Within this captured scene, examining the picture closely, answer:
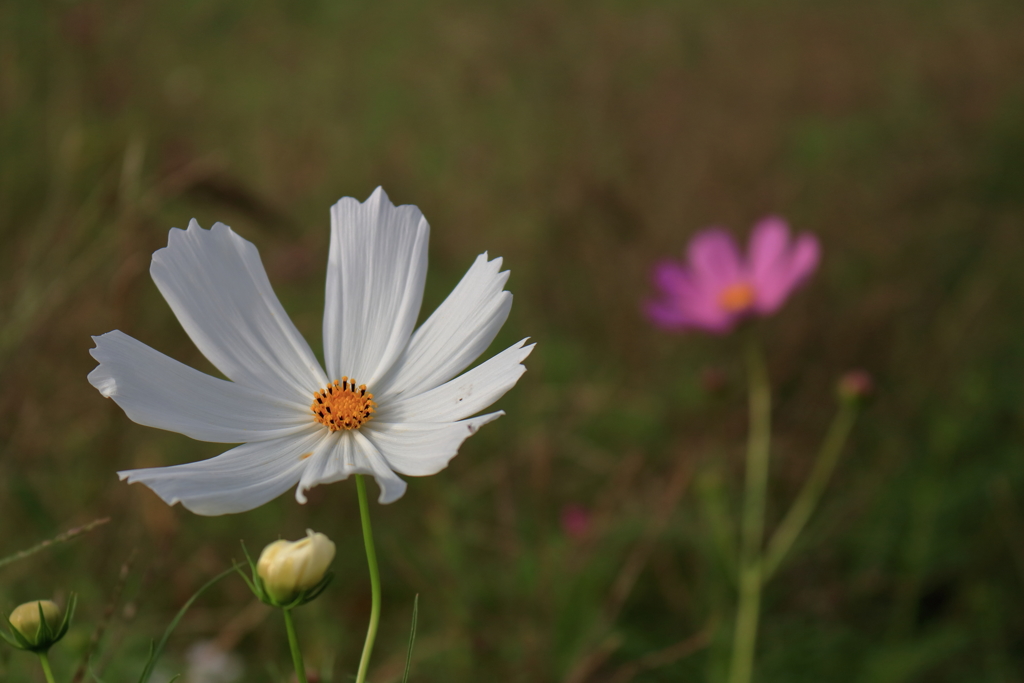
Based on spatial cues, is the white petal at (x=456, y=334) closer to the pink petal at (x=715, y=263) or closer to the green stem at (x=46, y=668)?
the green stem at (x=46, y=668)

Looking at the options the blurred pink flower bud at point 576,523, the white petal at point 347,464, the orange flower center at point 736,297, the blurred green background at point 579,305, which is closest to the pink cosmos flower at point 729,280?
the orange flower center at point 736,297

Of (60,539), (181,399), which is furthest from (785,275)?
(60,539)

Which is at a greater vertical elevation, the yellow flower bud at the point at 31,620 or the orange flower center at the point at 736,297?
the orange flower center at the point at 736,297

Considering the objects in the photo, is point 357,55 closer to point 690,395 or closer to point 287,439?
point 690,395

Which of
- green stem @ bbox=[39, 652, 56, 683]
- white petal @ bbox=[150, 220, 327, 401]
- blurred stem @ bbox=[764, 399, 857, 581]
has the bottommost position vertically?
green stem @ bbox=[39, 652, 56, 683]

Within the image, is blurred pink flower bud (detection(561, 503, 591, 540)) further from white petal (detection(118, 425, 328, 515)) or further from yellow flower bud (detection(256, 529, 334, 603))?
yellow flower bud (detection(256, 529, 334, 603))

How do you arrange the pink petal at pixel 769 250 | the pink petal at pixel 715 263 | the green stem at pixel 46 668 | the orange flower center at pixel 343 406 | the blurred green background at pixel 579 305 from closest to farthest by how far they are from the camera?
the green stem at pixel 46 668 < the orange flower center at pixel 343 406 < the blurred green background at pixel 579 305 < the pink petal at pixel 769 250 < the pink petal at pixel 715 263

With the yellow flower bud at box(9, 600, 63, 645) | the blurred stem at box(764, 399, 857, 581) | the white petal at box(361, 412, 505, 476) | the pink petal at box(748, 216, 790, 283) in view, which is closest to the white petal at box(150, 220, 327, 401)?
the white petal at box(361, 412, 505, 476)
